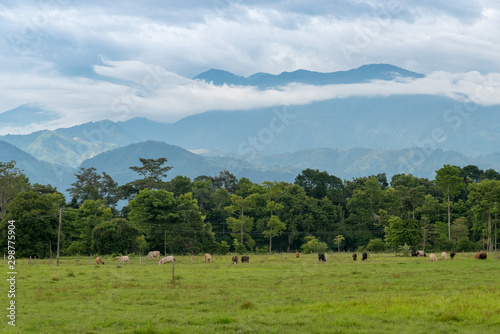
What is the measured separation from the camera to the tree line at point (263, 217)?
3019 inches

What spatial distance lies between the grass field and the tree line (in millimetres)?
36306

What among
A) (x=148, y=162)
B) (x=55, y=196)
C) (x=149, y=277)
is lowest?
(x=149, y=277)

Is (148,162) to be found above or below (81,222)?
above

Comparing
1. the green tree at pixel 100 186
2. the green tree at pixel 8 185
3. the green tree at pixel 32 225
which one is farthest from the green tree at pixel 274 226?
the green tree at pixel 100 186

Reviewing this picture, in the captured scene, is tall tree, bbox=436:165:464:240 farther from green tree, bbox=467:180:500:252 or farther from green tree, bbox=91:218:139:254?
green tree, bbox=91:218:139:254

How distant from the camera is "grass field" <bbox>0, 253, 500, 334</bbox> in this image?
18.5 metres

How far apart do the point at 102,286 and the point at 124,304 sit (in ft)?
24.5

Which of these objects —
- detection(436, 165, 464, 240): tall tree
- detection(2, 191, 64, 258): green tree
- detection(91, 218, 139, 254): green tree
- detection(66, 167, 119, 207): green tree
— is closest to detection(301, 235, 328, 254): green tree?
detection(436, 165, 464, 240): tall tree

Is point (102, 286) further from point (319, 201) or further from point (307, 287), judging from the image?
point (319, 201)

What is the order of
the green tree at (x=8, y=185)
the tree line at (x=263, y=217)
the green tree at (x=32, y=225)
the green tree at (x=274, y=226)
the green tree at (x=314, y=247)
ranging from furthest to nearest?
the green tree at (x=274, y=226)
the green tree at (x=8, y=185)
the green tree at (x=314, y=247)
the tree line at (x=263, y=217)
the green tree at (x=32, y=225)

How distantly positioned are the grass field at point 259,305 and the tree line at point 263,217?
36306 millimetres

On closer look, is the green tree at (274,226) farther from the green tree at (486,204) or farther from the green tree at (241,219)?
the green tree at (486,204)

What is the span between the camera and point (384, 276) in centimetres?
3675

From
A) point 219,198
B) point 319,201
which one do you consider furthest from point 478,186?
point 219,198
